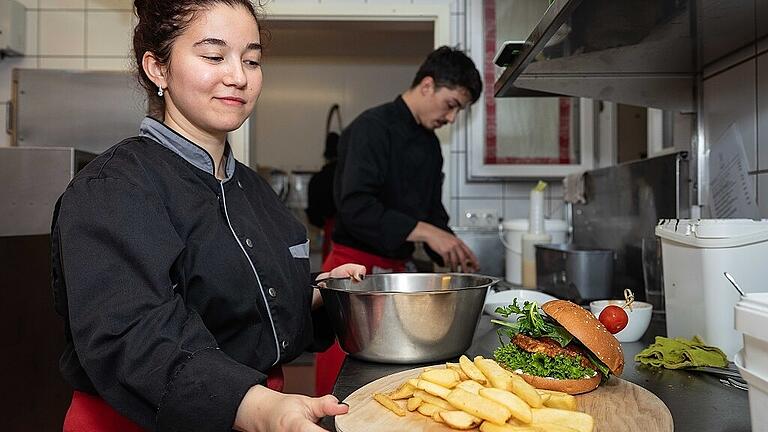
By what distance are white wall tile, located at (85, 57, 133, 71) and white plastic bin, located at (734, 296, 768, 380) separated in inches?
109

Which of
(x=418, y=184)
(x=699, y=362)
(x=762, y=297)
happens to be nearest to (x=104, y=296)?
(x=762, y=297)

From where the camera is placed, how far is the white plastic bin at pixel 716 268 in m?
1.03

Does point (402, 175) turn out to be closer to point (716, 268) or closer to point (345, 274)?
point (345, 274)

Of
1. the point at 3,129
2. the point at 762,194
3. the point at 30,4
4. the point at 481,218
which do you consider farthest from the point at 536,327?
the point at 30,4

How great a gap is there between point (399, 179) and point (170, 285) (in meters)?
1.54

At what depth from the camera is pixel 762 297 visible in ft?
2.02

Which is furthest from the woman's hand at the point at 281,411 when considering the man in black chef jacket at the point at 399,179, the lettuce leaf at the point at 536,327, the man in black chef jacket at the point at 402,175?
the man in black chef jacket at the point at 402,175

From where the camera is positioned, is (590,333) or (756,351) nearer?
(756,351)

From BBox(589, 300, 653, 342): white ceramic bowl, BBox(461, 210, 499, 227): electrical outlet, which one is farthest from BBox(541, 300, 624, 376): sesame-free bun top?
BBox(461, 210, 499, 227): electrical outlet

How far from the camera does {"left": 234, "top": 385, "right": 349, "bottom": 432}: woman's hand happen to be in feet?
2.21

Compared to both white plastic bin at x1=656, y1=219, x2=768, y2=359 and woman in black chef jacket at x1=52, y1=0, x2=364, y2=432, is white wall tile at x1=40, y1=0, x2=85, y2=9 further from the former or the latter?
white plastic bin at x1=656, y1=219, x2=768, y2=359

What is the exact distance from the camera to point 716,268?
1.05 metres

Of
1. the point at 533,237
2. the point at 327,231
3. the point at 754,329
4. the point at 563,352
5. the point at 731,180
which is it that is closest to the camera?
the point at 754,329

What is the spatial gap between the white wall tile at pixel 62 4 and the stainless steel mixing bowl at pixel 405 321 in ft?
7.71
